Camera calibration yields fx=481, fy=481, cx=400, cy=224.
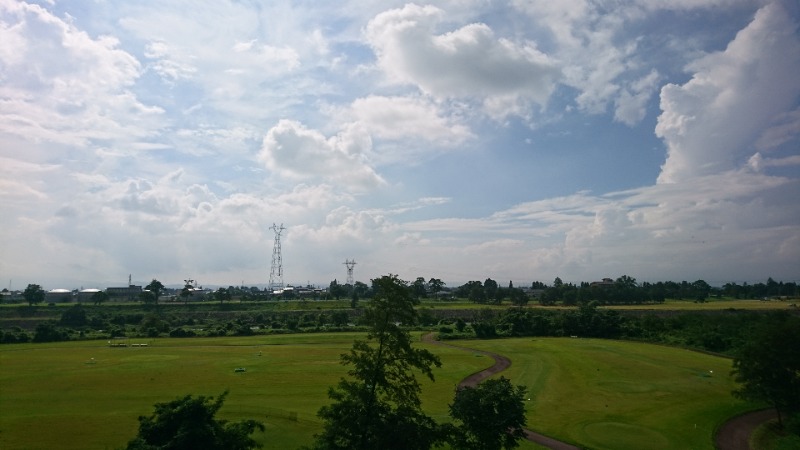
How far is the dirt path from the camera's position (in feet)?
127

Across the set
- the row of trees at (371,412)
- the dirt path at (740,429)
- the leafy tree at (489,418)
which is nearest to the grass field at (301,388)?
the dirt path at (740,429)

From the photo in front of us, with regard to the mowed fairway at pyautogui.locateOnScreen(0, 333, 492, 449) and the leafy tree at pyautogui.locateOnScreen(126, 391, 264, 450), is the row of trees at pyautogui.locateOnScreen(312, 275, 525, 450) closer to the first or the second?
the leafy tree at pyautogui.locateOnScreen(126, 391, 264, 450)

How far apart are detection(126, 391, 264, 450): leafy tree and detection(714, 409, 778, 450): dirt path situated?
3694cm

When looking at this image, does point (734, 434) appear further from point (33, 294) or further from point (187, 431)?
point (33, 294)

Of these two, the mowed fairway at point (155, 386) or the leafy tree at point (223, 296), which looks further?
the leafy tree at point (223, 296)

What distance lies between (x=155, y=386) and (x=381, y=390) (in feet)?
142

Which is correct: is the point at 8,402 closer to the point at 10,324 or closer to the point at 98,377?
the point at 98,377

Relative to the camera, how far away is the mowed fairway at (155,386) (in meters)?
39.0

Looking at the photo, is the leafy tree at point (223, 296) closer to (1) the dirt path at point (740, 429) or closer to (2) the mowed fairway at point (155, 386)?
(2) the mowed fairway at point (155, 386)

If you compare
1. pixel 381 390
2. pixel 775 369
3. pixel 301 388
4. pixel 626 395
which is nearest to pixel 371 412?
pixel 381 390

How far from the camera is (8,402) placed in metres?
49.1

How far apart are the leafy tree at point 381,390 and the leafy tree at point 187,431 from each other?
13.5 ft

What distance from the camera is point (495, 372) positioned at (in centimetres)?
6612

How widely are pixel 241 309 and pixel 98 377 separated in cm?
11087
